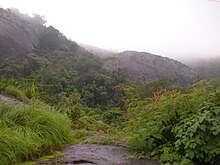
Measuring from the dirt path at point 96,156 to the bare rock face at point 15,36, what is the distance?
2380cm

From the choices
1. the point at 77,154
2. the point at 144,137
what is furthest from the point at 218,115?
the point at 77,154

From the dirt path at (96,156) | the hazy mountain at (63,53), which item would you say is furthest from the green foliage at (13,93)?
the hazy mountain at (63,53)

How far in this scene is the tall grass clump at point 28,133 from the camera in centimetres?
318

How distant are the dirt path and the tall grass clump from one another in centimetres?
30

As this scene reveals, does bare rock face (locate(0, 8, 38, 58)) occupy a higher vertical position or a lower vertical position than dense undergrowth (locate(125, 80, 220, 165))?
higher

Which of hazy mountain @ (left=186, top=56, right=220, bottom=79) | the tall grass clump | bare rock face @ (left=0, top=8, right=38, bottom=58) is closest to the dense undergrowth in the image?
the tall grass clump

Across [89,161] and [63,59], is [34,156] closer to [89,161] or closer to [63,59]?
[89,161]

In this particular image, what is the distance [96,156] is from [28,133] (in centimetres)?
92

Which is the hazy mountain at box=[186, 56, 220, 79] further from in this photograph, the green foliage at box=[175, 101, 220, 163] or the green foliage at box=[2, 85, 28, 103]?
the green foliage at box=[175, 101, 220, 163]

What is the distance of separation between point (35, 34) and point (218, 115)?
30.6 m

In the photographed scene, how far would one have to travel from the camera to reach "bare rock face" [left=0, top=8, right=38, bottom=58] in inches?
1059

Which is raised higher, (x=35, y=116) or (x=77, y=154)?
(x=35, y=116)

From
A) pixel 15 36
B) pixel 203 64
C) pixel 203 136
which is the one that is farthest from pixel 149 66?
pixel 203 136

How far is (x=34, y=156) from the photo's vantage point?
3.46m
